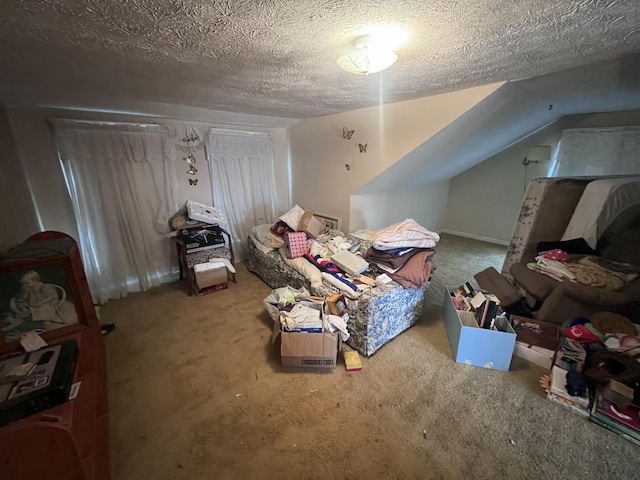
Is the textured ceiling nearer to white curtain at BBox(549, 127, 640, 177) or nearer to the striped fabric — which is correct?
the striped fabric

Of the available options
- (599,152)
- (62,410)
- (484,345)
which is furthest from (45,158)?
(599,152)

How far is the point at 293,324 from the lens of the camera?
5.69 ft

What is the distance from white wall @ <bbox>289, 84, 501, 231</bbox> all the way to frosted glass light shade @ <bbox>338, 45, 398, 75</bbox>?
1.13 metres

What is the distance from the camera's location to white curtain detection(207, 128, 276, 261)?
317 centimetres

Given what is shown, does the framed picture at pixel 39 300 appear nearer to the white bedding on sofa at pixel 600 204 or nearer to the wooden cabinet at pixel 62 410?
the wooden cabinet at pixel 62 410

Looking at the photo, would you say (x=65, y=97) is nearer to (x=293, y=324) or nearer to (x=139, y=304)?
(x=139, y=304)

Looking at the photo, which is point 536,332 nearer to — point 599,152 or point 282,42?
point 282,42


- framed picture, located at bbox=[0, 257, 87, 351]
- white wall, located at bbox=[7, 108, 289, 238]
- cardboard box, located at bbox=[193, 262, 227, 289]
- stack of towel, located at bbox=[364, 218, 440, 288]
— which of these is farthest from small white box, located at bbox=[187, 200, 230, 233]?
stack of towel, located at bbox=[364, 218, 440, 288]

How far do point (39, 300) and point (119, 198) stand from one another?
1.62m

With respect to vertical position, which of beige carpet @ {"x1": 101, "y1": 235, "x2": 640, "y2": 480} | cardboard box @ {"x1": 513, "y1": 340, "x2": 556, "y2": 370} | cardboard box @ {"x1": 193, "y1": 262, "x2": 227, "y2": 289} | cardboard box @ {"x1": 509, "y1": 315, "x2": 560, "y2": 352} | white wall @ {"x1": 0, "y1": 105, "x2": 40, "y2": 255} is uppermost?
white wall @ {"x1": 0, "y1": 105, "x2": 40, "y2": 255}

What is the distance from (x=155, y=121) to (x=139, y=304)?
195 cm

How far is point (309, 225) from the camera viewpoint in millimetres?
2777

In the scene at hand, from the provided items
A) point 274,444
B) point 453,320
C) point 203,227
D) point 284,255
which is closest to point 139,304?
point 203,227

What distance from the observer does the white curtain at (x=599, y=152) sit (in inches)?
115
